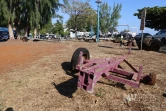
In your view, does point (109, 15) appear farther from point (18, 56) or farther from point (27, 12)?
point (18, 56)

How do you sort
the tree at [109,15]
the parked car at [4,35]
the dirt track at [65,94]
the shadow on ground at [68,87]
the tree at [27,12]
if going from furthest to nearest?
Answer: the tree at [109,15] → the parked car at [4,35] → the tree at [27,12] → the shadow on ground at [68,87] → the dirt track at [65,94]

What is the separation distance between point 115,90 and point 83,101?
0.98m

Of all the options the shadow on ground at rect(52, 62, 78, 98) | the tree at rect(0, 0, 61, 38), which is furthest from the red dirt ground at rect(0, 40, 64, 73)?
the tree at rect(0, 0, 61, 38)

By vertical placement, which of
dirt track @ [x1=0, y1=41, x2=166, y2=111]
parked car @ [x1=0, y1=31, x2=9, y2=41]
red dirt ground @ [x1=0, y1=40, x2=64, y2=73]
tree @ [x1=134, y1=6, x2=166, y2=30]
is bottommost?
dirt track @ [x1=0, y1=41, x2=166, y2=111]

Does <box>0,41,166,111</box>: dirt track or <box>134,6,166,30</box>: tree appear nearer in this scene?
<box>0,41,166,111</box>: dirt track

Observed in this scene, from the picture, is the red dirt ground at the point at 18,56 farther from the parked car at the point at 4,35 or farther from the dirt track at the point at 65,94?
the parked car at the point at 4,35

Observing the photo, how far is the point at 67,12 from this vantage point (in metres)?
41.4

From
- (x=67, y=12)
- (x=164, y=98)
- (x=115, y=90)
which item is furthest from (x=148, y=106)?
(x=67, y=12)

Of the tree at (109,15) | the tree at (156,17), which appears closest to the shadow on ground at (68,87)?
the tree at (156,17)

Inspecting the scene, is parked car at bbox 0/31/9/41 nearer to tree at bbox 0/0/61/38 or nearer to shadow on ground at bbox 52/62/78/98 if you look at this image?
tree at bbox 0/0/61/38

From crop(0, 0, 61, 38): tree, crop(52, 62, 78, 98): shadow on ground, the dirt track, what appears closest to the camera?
the dirt track

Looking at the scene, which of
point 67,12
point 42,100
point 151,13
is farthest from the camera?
point 67,12

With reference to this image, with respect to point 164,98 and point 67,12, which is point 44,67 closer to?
point 164,98

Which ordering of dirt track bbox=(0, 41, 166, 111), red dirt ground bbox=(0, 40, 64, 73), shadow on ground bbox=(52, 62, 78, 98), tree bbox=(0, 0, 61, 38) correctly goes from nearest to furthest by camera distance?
1. dirt track bbox=(0, 41, 166, 111)
2. shadow on ground bbox=(52, 62, 78, 98)
3. red dirt ground bbox=(0, 40, 64, 73)
4. tree bbox=(0, 0, 61, 38)
